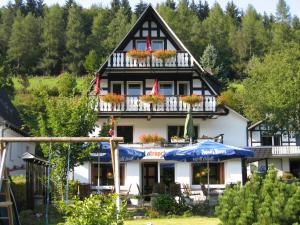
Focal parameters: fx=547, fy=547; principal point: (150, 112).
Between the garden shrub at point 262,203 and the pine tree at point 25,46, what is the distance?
91.8 metres

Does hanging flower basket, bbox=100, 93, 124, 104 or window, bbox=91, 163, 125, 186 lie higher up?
hanging flower basket, bbox=100, 93, 124, 104

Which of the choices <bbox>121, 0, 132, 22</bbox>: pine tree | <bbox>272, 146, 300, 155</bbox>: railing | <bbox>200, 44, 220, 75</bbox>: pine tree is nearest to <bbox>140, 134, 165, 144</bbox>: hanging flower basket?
<bbox>272, 146, 300, 155</bbox>: railing

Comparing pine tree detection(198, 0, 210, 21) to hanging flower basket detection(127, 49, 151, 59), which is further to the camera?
pine tree detection(198, 0, 210, 21)

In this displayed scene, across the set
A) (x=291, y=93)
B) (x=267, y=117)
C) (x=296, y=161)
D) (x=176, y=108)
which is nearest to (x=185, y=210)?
(x=176, y=108)

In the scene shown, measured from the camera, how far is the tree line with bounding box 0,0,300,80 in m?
102

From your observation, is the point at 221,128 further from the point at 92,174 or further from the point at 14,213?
the point at 14,213

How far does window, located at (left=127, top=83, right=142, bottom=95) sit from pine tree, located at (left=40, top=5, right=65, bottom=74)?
2919 inches

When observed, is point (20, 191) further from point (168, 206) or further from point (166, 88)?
point (166, 88)

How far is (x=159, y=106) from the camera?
1245 inches

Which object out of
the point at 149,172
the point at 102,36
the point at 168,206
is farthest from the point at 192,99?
the point at 102,36

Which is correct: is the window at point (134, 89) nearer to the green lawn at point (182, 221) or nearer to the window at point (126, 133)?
the window at point (126, 133)

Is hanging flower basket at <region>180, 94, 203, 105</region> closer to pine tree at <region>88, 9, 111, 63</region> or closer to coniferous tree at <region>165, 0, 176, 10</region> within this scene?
pine tree at <region>88, 9, 111, 63</region>

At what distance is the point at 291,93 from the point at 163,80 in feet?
39.6

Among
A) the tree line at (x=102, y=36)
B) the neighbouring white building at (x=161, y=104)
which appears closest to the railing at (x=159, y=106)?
the neighbouring white building at (x=161, y=104)
